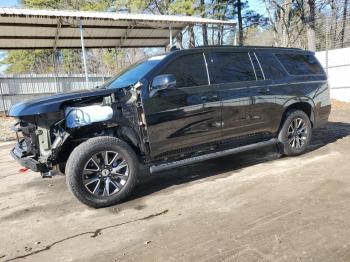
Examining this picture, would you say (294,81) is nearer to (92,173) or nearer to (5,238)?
(92,173)

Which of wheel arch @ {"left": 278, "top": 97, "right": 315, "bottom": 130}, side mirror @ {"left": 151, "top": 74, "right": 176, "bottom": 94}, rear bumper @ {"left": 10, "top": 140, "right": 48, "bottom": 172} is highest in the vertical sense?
side mirror @ {"left": 151, "top": 74, "right": 176, "bottom": 94}

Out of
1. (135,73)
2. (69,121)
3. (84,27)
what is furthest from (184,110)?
(84,27)

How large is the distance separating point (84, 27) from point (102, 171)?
11157 mm

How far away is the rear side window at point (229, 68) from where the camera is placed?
17.9ft

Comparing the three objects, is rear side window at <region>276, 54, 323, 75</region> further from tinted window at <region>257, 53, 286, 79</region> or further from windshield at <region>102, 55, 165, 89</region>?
windshield at <region>102, 55, 165, 89</region>

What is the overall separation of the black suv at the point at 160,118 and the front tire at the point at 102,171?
12 mm

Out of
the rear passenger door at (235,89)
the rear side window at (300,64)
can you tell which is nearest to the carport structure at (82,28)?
the rear side window at (300,64)

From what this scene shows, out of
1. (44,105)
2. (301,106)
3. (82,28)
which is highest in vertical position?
(82,28)

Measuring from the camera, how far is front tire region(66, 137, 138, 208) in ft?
14.5

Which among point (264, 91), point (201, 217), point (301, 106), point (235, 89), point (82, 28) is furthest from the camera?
point (82, 28)

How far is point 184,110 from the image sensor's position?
5.07 m

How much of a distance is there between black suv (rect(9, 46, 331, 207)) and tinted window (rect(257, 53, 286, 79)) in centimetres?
2

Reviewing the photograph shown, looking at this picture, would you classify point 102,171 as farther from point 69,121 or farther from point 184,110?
point 184,110

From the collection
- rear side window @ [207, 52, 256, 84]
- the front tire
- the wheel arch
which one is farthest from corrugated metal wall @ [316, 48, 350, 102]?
the front tire
